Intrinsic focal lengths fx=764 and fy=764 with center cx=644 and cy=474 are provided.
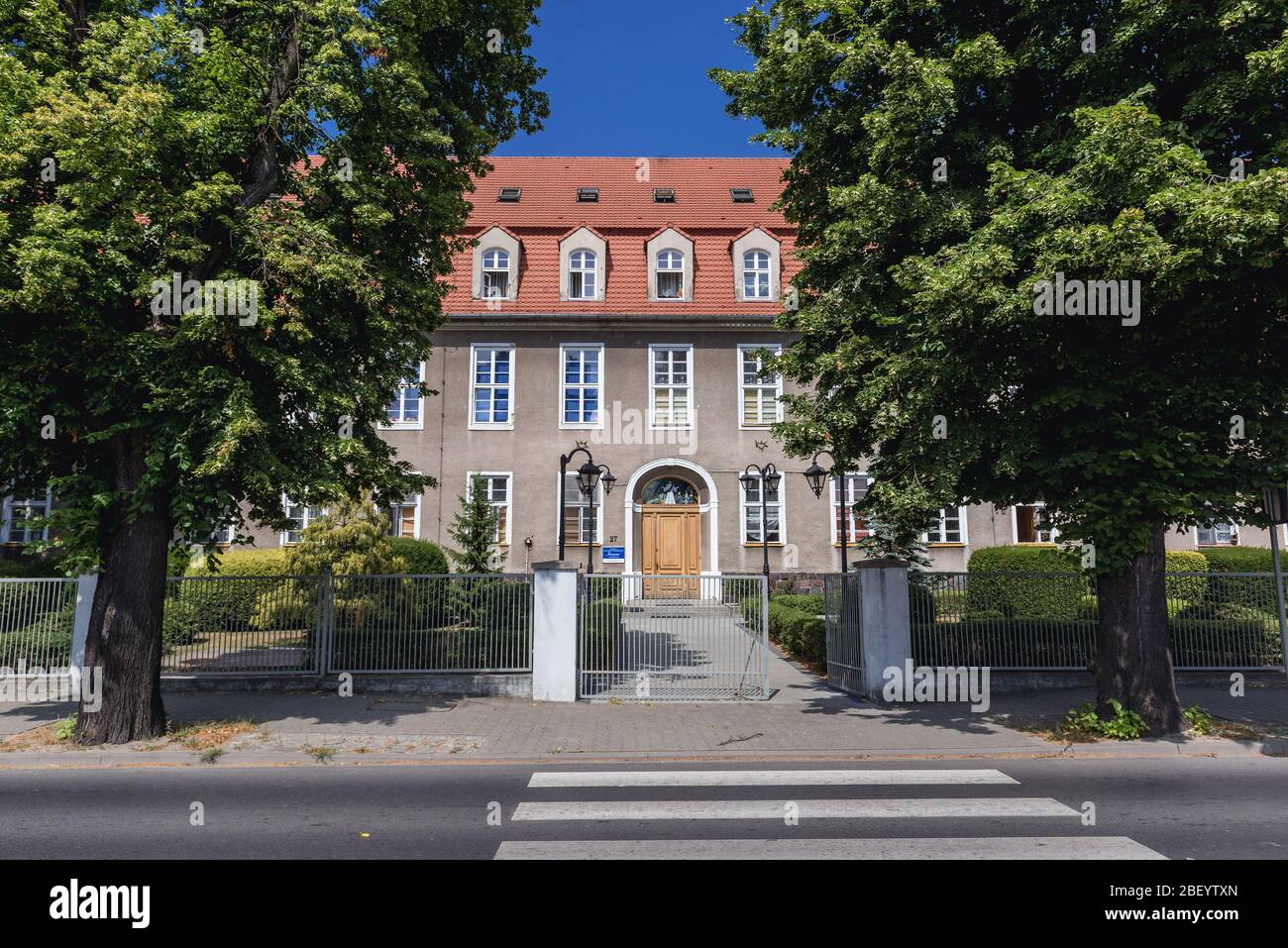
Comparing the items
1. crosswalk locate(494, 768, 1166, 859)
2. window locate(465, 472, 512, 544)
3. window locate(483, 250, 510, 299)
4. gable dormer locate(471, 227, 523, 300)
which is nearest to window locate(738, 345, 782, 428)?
window locate(465, 472, 512, 544)

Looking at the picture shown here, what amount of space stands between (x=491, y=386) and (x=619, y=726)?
16899 mm

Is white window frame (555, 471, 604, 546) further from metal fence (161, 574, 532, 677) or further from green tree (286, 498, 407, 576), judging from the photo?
metal fence (161, 574, 532, 677)

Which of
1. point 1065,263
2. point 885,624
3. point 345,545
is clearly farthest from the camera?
point 345,545

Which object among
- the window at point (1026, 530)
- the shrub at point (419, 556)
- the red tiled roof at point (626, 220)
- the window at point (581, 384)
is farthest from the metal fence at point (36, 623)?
the window at point (1026, 530)

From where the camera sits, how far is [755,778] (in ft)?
24.6

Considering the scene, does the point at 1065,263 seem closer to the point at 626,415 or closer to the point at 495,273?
the point at 626,415

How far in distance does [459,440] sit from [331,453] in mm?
15629

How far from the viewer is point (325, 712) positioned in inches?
407

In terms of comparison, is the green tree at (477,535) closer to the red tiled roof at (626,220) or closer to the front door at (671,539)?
the front door at (671,539)

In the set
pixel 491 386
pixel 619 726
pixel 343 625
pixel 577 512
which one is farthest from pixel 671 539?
pixel 619 726

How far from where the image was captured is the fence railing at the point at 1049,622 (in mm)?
11672

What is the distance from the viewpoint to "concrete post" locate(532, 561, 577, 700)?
11312 mm
